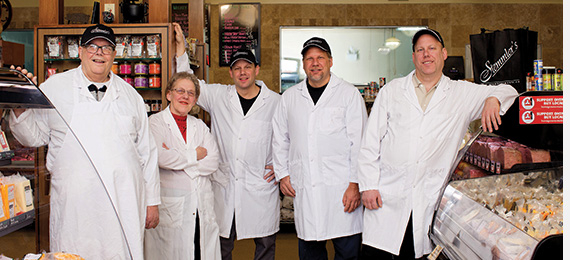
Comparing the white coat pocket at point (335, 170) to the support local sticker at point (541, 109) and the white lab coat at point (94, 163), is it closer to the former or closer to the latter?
the white lab coat at point (94, 163)

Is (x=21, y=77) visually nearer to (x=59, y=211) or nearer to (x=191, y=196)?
(x=59, y=211)

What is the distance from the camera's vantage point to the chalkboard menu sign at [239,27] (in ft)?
23.6

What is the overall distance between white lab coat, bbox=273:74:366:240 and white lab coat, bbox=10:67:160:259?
0.87 metres

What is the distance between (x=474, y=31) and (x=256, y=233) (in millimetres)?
5701

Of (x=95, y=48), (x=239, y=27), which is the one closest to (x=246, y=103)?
(x=95, y=48)

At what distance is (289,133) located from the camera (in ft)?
9.60

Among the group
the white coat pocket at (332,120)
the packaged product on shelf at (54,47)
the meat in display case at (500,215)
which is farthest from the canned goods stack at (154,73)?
the meat in display case at (500,215)

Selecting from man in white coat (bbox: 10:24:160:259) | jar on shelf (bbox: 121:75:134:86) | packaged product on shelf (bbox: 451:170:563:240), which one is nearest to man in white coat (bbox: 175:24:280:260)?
man in white coat (bbox: 10:24:160:259)

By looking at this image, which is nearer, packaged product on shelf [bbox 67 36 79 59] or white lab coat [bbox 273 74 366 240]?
white lab coat [bbox 273 74 366 240]

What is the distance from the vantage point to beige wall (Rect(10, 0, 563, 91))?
23.5ft

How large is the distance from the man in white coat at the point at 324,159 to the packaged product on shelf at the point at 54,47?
2.64 m

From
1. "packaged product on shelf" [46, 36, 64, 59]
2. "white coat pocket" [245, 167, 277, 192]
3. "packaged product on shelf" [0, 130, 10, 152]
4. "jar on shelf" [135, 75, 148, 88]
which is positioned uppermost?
"packaged product on shelf" [46, 36, 64, 59]

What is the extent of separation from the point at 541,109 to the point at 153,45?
346cm

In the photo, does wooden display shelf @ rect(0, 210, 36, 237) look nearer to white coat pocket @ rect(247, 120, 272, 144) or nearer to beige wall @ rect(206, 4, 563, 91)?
white coat pocket @ rect(247, 120, 272, 144)
